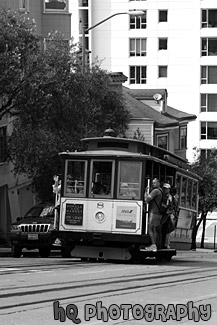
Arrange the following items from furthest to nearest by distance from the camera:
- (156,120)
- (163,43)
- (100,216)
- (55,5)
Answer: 1. (163,43)
2. (156,120)
3. (55,5)
4. (100,216)

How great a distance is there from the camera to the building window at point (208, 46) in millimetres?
87375

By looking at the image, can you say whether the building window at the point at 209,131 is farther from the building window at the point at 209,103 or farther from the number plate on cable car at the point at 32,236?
the number plate on cable car at the point at 32,236

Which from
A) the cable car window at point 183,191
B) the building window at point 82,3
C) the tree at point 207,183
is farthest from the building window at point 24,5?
the building window at point 82,3

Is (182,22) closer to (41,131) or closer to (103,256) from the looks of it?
(41,131)

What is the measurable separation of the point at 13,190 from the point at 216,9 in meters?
48.8

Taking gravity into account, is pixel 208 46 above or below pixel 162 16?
below

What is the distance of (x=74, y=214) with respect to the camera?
882 inches

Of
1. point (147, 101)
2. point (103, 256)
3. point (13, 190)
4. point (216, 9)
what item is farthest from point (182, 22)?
point (103, 256)

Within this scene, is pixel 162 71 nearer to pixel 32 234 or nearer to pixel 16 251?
pixel 16 251

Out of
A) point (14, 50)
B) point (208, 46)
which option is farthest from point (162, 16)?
point (14, 50)

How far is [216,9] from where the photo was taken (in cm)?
8712

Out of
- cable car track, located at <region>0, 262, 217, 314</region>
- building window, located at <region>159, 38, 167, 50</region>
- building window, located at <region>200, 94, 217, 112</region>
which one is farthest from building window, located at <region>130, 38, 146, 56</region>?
cable car track, located at <region>0, 262, 217, 314</region>

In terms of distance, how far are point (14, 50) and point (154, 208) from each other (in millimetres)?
8763

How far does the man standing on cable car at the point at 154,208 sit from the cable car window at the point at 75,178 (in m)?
1.65
